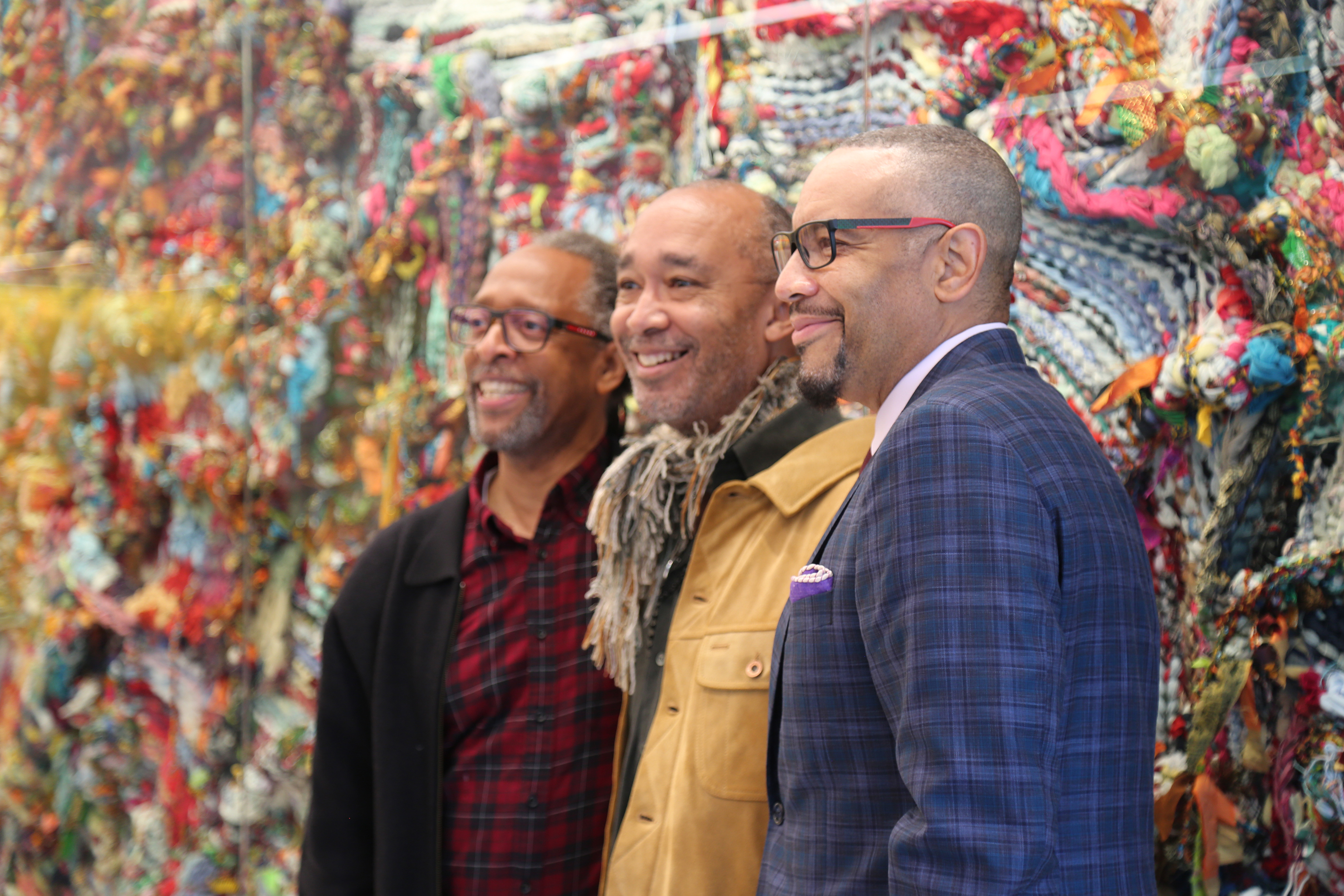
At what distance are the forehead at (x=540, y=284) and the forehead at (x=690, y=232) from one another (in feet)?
0.99

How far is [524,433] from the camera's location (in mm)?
1874

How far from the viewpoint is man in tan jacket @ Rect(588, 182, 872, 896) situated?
133 centimetres

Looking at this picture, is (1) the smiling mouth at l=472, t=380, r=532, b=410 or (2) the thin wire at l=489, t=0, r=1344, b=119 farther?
(1) the smiling mouth at l=472, t=380, r=532, b=410

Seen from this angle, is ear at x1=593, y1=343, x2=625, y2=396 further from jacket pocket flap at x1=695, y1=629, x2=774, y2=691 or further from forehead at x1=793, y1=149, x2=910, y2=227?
forehead at x1=793, y1=149, x2=910, y2=227

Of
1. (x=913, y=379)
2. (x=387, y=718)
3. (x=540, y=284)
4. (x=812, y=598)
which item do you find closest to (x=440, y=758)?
(x=387, y=718)

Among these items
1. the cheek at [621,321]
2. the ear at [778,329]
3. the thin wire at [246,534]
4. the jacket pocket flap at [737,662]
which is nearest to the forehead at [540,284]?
the cheek at [621,321]

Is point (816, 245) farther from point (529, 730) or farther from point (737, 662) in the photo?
point (529, 730)

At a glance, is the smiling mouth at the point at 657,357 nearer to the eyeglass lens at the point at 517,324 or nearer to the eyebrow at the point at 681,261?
the eyebrow at the point at 681,261

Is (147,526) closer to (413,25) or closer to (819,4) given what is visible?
(413,25)

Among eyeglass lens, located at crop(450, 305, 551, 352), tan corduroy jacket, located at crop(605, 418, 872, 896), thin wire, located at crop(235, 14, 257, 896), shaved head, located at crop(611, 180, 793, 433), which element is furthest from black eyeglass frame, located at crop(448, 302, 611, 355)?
thin wire, located at crop(235, 14, 257, 896)

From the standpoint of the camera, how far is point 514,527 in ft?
6.30

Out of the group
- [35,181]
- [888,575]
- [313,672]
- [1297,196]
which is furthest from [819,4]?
[35,181]

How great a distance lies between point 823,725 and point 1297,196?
974 millimetres

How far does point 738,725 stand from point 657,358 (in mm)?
581
